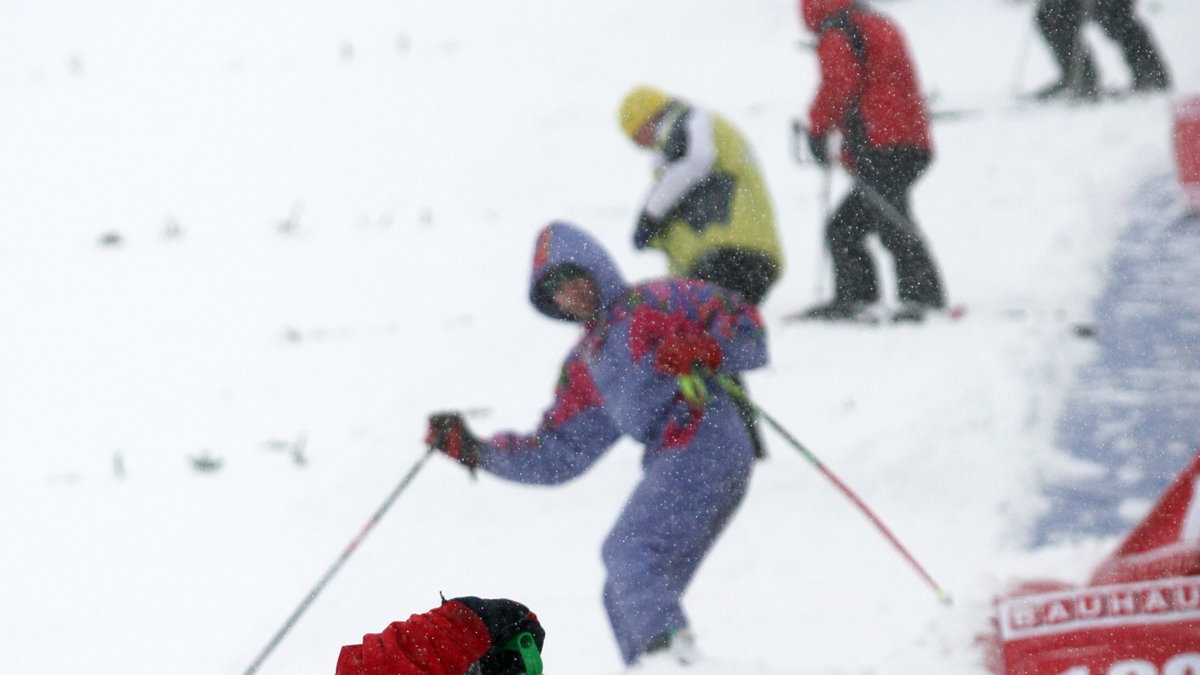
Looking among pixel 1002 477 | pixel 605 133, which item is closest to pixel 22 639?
pixel 1002 477

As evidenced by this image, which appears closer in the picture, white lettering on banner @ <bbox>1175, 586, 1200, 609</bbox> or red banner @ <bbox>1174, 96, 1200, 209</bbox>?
white lettering on banner @ <bbox>1175, 586, 1200, 609</bbox>

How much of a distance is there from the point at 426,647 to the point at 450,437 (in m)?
1.91

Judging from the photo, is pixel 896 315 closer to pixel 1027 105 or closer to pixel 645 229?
pixel 645 229

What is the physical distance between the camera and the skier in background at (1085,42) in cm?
888

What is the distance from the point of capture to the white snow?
15.2 feet

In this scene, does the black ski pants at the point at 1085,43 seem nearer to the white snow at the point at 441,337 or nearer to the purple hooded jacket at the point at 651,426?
the white snow at the point at 441,337

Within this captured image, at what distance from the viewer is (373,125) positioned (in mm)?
11453

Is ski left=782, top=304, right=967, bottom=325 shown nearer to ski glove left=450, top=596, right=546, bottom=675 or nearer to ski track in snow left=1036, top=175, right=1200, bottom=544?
ski track in snow left=1036, top=175, right=1200, bottom=544

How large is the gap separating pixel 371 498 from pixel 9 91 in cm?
922

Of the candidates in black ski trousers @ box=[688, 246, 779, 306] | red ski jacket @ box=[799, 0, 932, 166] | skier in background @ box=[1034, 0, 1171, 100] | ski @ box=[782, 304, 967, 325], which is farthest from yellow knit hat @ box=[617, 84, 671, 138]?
skier in background @ box=[1034, 0, 1171, 100]

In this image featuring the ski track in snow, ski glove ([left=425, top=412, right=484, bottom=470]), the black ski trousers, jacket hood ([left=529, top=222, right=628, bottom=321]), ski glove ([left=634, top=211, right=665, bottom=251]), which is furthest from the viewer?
ski glove ([left=634, top=211, right=665, bottom=251])

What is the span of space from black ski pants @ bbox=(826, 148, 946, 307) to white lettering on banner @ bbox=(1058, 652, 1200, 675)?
399cm

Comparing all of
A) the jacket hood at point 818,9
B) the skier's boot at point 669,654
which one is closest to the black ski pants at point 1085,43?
the jacket hood at point 818,9

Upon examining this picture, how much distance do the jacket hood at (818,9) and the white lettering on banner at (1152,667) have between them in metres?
4.42
